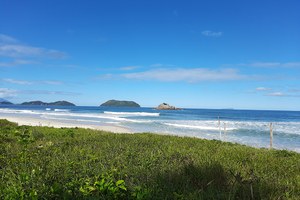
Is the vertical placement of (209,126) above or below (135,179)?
below

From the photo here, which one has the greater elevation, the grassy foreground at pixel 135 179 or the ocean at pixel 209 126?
the grassy foreground at pixel 135 179

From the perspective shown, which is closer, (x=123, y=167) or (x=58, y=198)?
(x=58, y=198)

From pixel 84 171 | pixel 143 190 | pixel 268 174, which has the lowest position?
pixel 268 174

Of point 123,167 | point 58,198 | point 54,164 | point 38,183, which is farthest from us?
point 123,167

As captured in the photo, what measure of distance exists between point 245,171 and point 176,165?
1.82 metres

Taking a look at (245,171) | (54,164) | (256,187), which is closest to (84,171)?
(54,164)

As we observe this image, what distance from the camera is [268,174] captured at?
4.33 m

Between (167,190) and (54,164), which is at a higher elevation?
(54,164)

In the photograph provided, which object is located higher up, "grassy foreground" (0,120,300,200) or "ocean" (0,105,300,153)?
"grassy foreground" (0,120,300,200)

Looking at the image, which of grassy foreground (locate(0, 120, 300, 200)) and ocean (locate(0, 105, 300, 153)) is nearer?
grassy foreground (locate(0, 120, 300, 200))

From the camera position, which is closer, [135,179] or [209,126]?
[135,179]

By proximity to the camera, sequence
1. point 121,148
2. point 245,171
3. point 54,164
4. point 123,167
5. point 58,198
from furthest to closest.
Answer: point 121,148 → point 245,171 → point 123,167 → point 54,164 → point 58,198

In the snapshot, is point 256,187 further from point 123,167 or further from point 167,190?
point 123,167

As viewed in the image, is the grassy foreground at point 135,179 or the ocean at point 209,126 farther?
the ocean at point 209,126
